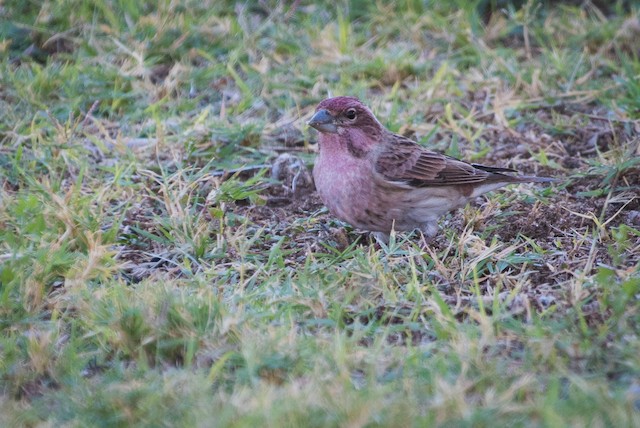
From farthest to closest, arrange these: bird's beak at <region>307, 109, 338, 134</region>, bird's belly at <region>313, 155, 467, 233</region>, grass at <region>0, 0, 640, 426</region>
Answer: bird's beak at <region>307, 109, 338, 134</region> < bird's belly at <region>313, 155, 467, 233</region> < grass at <region>0, 0, 640, 426</region>

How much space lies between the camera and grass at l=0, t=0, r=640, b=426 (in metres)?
3.71

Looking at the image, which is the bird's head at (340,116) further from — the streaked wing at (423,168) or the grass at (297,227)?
the grass at (297,227)

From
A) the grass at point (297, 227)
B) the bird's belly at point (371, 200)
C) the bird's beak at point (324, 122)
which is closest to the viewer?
the grass at point (297, 227)

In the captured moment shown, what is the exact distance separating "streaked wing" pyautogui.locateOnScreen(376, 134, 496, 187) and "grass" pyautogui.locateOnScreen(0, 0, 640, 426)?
8.8 inches

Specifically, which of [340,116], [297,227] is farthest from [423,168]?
[297,227]

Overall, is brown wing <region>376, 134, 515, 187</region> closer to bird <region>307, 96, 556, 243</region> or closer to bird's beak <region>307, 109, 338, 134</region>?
bird <region>307, 96, 556, 243</region>

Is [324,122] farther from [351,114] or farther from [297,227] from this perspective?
[297,227]

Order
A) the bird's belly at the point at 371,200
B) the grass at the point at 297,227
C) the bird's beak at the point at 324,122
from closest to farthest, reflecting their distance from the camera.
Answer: the grass at the point at 297,227, the bird's belly at the point at 371,200, the bird's beak at the point at 324,122

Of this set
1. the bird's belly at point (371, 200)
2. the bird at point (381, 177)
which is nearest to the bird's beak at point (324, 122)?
the bird at point (381, 177)

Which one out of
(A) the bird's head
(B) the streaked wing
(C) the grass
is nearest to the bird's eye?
(A) the bird's head

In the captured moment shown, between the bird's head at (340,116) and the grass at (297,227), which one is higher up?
the bird's head at (340,116)

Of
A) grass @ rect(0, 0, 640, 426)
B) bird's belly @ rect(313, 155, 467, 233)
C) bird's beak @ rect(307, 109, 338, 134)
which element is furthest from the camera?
bird's beak @ rect(307, 109, 338, 134)

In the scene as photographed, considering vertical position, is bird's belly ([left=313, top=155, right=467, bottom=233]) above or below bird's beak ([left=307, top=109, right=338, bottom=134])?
below

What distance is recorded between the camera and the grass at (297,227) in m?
3.71
